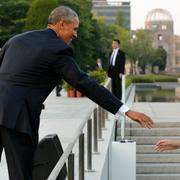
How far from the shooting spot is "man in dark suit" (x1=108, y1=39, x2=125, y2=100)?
14406 mm

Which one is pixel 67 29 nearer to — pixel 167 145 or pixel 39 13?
pixel 167 145

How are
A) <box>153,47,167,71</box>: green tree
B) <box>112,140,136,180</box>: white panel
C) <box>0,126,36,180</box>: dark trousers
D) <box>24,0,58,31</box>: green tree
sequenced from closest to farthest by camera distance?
<box>0,126,36,180</box>: dark trousers → <box>112,140,136,180</box>: white panel → <box>24,0,58,31</box>: green tree → <box>153,47,167,71</box>: green tree

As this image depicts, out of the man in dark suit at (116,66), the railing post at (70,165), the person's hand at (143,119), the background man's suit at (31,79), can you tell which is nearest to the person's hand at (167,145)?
the person's hand at (143,119)

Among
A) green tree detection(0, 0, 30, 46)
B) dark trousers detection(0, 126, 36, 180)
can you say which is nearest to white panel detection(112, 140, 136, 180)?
dark trousers detection(0, 126, 36, 180)

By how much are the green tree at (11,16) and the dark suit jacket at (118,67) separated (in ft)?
119

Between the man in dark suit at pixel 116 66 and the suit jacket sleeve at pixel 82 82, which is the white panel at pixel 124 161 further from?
the man in dark suit at pixel 116 66

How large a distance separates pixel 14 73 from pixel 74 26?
0.55 m

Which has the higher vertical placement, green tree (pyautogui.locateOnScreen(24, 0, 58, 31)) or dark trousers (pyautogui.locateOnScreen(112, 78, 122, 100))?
green tree (pyautogui.locateOnScreen(24, 0, 58, 31))

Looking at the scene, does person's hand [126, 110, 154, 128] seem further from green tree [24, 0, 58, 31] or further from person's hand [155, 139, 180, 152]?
green tree [24, 0, 58, 31]

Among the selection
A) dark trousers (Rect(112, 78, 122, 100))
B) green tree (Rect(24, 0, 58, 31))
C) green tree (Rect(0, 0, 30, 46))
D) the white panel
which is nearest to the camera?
the white panel

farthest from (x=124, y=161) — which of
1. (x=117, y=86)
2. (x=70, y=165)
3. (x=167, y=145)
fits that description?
(x=117, y=86)

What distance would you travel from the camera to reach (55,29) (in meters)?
4.78

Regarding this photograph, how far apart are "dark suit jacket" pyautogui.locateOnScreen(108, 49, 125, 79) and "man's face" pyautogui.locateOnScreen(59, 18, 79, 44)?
31.8ft

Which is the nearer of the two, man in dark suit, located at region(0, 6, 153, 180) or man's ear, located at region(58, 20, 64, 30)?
man in dark suit, located at region(0, 6, 153, 180)
